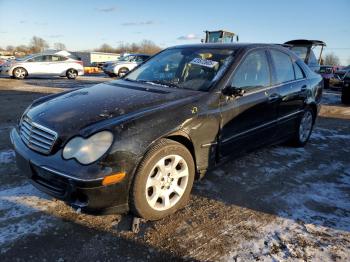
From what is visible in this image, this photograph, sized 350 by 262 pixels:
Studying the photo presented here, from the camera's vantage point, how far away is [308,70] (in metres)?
5.40

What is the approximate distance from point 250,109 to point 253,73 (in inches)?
18.6

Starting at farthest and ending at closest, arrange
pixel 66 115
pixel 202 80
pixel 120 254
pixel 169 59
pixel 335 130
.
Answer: pixel 335 130 < pixel 169 59 < pixel 202 80 < pixel 66 115 < pixel 120 254

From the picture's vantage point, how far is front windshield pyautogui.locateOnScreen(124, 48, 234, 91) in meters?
3.72

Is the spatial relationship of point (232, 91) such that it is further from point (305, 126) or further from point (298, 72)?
point (305, 126)

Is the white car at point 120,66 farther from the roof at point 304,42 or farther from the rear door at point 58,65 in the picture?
the roof at point 304,42

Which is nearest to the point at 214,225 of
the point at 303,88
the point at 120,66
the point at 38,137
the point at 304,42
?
the point at 38,137

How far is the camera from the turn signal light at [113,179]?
2529 millimetres

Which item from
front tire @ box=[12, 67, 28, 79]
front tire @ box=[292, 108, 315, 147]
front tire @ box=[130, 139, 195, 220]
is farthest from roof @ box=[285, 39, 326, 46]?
front tire @ box=[130, 139, 195, 220]

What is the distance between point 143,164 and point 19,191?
Result: 1578 mm

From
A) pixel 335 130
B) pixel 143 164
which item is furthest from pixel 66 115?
pixel 335 130

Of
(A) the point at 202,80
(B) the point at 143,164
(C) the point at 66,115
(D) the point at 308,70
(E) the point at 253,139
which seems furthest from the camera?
(D) the point at 308,70

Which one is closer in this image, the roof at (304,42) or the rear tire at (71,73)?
the roof at (304,42)

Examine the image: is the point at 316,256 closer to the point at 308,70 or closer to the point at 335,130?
the point at 308,70

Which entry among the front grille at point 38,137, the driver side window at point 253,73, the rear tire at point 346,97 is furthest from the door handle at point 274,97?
the rear tire at point 346,97
